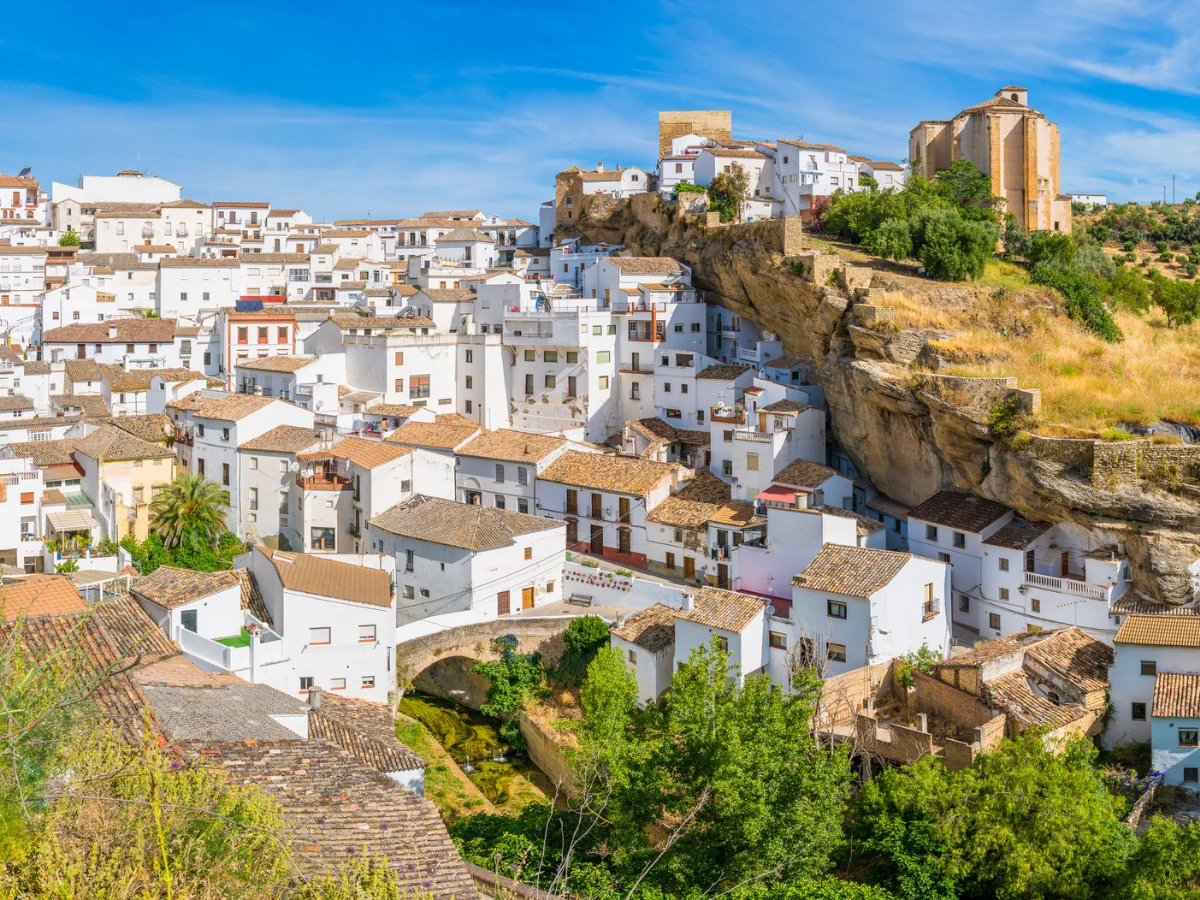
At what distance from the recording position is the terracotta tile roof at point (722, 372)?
3788 centimetres

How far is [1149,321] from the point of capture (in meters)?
38.4

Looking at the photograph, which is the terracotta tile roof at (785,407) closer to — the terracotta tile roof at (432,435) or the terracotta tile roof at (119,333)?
the terracotta tile roof at (432,435)

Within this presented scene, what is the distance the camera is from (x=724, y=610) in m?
26.0

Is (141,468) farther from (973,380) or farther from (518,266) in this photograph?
(973,380)

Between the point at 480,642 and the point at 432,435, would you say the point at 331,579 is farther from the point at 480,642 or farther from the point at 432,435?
the point at 432,435

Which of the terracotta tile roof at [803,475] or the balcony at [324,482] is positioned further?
the balcony at [324,482]

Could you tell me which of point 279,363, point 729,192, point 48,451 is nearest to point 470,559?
point 279,363

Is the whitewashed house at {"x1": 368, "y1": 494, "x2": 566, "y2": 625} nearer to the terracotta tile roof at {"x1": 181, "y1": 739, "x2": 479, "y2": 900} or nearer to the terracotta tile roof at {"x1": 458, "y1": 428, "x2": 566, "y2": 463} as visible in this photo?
the terracotta tile roof at {"x1": 458, "y1": 428, "x2": 566, "y2": 463}

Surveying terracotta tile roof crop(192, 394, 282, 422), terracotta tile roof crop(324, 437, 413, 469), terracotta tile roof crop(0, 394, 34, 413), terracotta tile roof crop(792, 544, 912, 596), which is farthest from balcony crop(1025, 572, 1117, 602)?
terracotta tile roof crop(0, 394, 34, 413)

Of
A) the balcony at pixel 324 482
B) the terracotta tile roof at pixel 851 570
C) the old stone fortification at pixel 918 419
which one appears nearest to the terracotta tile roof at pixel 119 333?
the balcony at pixel 324 482

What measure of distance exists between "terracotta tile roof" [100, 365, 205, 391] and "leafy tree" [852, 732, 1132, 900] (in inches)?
1361

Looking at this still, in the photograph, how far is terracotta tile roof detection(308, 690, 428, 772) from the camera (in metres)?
16.7

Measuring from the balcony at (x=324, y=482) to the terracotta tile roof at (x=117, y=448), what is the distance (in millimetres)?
6303

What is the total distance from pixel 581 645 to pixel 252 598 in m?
8.45
